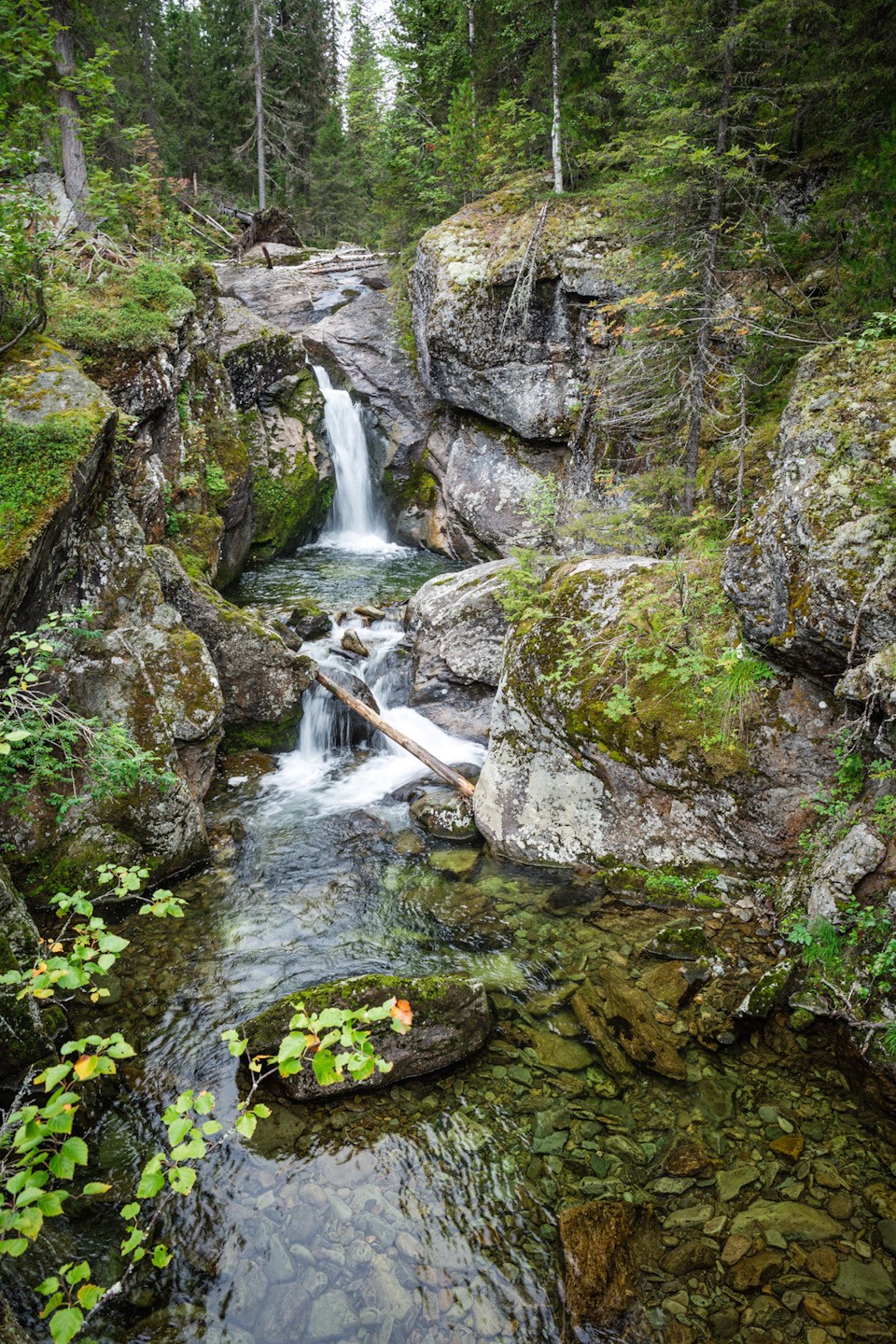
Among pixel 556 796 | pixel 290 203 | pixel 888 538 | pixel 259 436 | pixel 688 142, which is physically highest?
pixel 290 203

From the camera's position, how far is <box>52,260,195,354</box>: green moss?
29.1 feet

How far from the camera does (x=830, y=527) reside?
4.89 meters

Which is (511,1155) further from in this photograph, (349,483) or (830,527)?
(349,483)

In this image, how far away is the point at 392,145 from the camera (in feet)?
61.5

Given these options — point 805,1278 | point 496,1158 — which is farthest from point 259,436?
point 805,1278

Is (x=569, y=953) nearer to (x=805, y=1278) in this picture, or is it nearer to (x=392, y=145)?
(x=805, y=1278)

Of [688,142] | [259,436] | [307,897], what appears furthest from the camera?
[259,436]

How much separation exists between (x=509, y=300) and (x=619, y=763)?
1173 cm

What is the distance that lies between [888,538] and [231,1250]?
6330mm

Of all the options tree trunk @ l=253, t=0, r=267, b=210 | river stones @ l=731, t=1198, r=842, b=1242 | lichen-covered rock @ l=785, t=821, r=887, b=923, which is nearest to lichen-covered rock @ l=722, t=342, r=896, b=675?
lichen-covered rock @ l=785, t=821, r=887, b=923

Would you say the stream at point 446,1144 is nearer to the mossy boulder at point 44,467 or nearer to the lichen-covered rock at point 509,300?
the mossy boulder at point 44,467

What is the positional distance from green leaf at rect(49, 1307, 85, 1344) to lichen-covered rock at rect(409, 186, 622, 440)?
48.6 feet

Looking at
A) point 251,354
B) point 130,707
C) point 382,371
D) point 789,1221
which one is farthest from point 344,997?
point 382,371

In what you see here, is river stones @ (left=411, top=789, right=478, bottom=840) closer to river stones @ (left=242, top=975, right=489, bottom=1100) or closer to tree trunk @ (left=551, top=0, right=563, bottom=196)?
river stones @ (left=242, top=975, right=489, bottom=1100)
